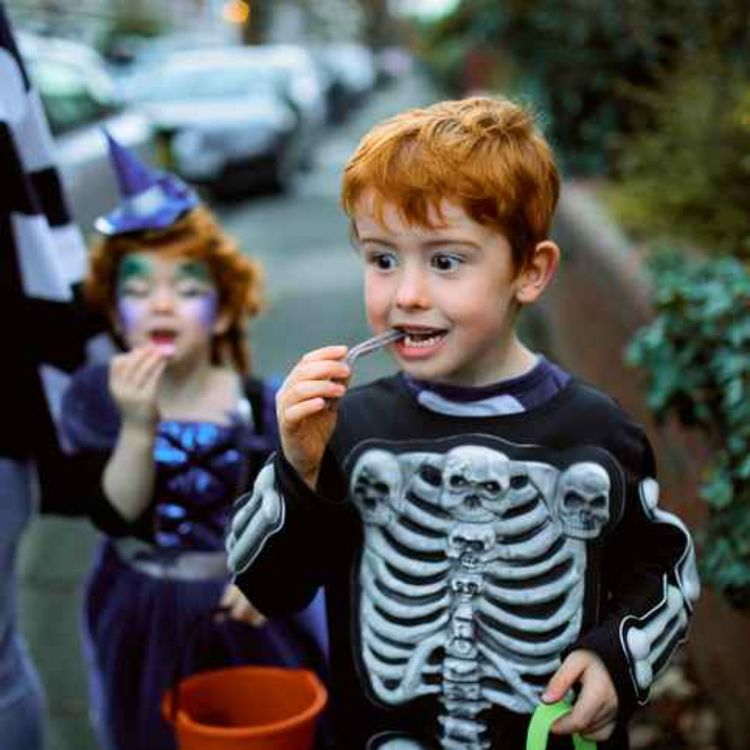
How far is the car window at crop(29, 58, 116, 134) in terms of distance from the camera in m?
7.25

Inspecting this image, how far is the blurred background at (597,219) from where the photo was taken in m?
3.41

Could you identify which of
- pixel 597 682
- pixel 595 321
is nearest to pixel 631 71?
pixel 595 321

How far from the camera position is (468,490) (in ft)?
6.55

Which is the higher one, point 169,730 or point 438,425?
point 438,425

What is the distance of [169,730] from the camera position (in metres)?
2.99

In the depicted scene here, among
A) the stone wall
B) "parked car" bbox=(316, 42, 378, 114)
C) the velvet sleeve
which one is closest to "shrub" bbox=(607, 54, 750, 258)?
the stone wall

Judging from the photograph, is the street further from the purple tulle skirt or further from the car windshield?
the car windshield

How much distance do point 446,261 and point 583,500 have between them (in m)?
0.40

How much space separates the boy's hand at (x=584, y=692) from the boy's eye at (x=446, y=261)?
1.89 ft

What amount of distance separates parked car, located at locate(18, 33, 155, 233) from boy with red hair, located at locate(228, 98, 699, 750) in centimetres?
386

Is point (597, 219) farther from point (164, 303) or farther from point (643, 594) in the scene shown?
point (643, 594)

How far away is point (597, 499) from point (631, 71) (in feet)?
27.7

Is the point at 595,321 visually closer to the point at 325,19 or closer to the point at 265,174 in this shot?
the point at 265,174

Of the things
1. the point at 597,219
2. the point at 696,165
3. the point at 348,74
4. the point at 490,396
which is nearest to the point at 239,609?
the point at 490,396
